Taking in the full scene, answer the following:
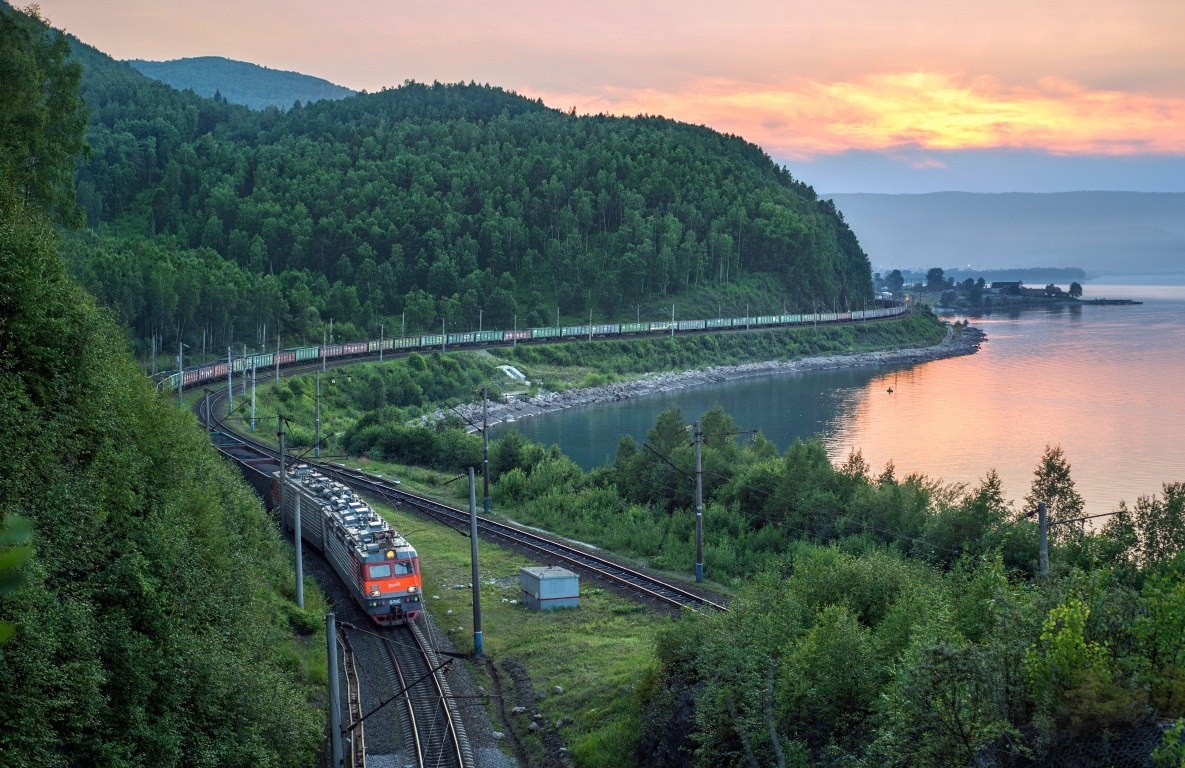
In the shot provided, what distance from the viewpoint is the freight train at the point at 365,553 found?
22.9 meters

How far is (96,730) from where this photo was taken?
13117mm

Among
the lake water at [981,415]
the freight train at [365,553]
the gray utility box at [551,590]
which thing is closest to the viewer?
the freight train at [365,553]

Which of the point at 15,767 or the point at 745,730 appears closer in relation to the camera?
the point at 15,767

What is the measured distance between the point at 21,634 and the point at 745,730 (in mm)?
8596

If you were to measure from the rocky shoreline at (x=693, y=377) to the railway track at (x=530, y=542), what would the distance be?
59.1 ft

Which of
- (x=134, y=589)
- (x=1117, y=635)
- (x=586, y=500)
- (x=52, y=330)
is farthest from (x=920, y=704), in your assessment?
(x=586, y=500)

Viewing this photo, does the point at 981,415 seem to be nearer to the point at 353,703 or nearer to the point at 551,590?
the point at 551,590

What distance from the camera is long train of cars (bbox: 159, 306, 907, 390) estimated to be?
6919 centimetres

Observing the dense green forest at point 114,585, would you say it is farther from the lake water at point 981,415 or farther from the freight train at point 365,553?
the lake water at point 981,415

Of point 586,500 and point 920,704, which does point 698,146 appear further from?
point 920,704

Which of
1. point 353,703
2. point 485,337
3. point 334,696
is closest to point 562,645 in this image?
point 353,703

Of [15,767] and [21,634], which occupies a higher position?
[21,634]

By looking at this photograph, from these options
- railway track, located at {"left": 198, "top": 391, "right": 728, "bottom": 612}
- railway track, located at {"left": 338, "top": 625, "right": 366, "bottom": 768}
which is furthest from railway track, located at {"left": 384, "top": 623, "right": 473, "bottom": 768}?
railway track, located at {"left": 198, "top": 391, "right": 728, "bottom": 612}

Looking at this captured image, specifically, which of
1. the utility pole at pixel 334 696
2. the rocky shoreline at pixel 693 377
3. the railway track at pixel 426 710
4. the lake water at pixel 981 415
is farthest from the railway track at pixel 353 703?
the rocky shoreline at pixel 693 377
